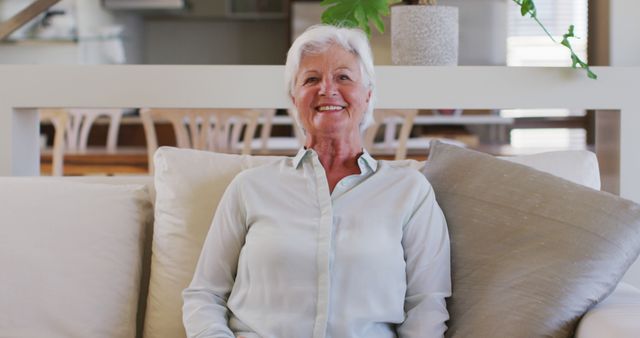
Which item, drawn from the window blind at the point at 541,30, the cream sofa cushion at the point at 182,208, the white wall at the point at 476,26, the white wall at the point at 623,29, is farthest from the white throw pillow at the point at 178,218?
the window blind at the point at 541,30

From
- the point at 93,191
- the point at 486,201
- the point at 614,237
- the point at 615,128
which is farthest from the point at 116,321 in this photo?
the point at 615,128

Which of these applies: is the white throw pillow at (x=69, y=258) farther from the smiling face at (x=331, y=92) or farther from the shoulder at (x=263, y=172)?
the smiling face at (x=331, y=92)

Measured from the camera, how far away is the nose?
72.1 inches

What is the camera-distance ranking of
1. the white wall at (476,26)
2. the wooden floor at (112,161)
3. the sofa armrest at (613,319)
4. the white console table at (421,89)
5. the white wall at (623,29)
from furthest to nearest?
1. the white wall at (476,26)
2. the wooden floor at (112,161)
3. the white wall at (623,29)
4. the white console table at (421,89)
5. the sofa armrest at (613,319)

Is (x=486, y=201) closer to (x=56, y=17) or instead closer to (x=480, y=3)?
(x=56, y=17)

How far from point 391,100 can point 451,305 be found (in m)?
0.81

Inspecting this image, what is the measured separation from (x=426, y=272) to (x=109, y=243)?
2.41 ft

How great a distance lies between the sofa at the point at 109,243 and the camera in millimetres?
1850

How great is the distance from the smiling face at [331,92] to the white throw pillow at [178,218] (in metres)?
0.18

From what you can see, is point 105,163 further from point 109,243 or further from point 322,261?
point 322,261

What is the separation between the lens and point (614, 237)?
5.16 feet

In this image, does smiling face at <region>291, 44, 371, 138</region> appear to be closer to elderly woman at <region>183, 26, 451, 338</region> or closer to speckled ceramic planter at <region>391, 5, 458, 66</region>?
elderly woman at <region>183, 26, 451, 338</region>

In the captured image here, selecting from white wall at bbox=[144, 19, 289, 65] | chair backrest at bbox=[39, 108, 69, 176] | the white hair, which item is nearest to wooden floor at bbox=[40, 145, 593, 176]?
chair backrest at bbox=[39, 108, 69, 176]

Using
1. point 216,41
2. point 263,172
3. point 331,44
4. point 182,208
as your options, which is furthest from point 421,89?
point 216,41
